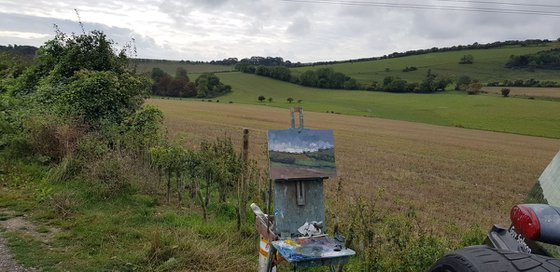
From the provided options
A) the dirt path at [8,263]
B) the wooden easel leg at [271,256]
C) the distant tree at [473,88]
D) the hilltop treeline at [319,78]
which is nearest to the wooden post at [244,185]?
the wooden easel leg at [271,256]

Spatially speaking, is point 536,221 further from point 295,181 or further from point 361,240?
point 361,240

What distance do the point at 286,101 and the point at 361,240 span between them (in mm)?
67984

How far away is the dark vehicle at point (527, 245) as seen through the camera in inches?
76.7

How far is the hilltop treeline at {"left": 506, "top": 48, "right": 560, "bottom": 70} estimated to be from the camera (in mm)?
74500

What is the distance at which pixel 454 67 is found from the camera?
83500 millimetres

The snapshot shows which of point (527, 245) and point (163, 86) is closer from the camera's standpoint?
point (527, 245)

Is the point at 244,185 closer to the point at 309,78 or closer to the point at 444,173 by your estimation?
the point at 444,173

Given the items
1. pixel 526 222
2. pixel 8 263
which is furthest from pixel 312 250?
pixel 8 263

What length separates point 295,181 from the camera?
421 cm

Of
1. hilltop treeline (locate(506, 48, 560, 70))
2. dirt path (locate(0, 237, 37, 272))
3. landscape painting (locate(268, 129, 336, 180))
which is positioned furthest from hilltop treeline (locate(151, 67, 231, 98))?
landscape painting (locate(268, 129, 336, 180))

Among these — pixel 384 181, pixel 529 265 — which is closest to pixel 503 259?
pixel 529 265

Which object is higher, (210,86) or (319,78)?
(319,78)

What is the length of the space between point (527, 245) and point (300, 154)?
2.36 meters

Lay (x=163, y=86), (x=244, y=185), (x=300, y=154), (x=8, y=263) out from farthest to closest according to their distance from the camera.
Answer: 1. (x=163, y=86)
2. (x=244, y=185)
3. (x=8, y=263)
4. (x=300, y=154)
